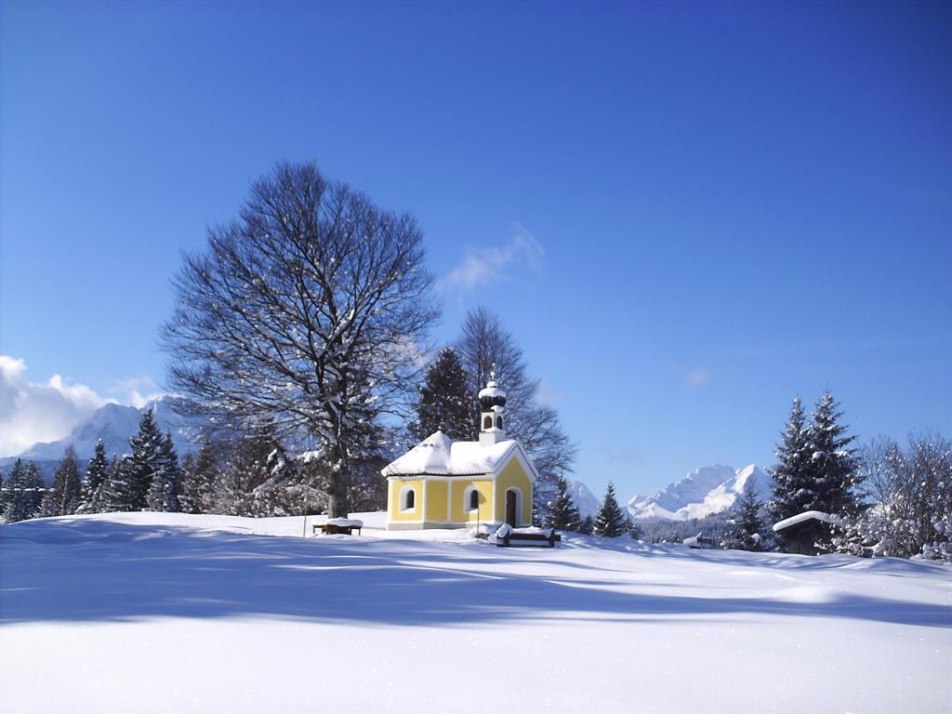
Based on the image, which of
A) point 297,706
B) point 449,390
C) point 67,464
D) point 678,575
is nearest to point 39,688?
point 297,706

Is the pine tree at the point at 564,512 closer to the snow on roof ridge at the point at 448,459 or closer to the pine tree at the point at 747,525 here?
the pine tree at the point at 747,525

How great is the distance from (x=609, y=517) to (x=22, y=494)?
175ft

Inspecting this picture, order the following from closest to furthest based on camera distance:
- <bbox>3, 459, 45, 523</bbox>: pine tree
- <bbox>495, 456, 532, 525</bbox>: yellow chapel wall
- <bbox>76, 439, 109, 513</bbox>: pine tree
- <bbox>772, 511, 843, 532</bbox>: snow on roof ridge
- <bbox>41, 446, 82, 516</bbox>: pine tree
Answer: <bbox>495, 456, 532, 525</bbox>: yellow chapel wall < <bbox>772, 511, 843, 532</bbox>: snow on roof ridge < <bbox>76, 439, 109, 513</bbox>: pine tree < <bbox>3, 459, 45, 523</bbox>: pine tree < <bbox>41, 446, 82, 516</bbox>: pine tree

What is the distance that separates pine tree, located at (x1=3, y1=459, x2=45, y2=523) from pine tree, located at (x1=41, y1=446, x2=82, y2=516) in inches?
37.5

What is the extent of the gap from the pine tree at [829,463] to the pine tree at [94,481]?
50.8m

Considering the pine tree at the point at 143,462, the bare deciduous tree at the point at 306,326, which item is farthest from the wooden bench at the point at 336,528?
the pine tree at the point at 143,462

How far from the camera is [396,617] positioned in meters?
5.66

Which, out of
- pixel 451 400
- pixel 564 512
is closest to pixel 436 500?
pixel 451 400

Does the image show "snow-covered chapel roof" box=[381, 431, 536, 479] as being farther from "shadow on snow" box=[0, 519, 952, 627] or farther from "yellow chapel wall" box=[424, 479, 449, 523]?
"shadow on snow" box=[0, 519, 952, 627]

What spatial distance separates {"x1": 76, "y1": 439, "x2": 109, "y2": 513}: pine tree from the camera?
5747 centimetres

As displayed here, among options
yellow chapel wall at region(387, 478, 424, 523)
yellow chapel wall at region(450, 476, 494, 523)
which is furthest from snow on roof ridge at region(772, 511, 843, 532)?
yellow chapel wall at region(387, 478, 424, 523)

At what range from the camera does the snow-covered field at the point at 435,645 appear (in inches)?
147

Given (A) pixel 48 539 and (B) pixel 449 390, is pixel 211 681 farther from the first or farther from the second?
(B) pixel 449 390

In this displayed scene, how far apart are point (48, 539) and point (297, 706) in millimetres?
15284
